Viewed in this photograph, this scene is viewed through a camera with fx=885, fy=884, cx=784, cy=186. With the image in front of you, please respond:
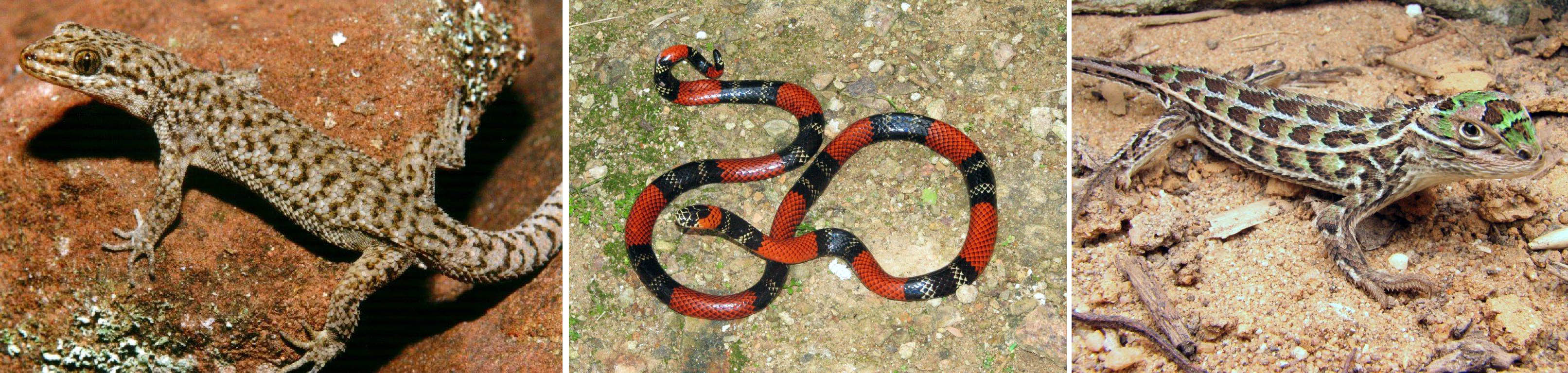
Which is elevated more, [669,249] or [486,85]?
→ [669,249]

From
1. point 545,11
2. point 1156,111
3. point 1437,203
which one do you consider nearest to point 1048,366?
point 1156,111

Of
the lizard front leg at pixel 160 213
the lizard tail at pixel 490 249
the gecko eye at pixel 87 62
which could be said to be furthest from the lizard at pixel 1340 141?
the gecko eye at pixel 87 62

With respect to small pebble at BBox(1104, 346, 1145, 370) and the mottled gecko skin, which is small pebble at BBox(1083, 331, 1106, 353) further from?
the mottled gecko skin

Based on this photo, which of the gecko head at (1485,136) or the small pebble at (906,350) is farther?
the gecko head at (1485,136)

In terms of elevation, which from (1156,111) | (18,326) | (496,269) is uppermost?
(1156,111)

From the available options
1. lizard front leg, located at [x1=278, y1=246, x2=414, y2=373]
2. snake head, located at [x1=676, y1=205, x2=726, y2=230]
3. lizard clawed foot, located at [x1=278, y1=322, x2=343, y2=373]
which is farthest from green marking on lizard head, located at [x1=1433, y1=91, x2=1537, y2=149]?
lizard clawed foot, located at [x1=278, y1=322, x2=343, y2=373]

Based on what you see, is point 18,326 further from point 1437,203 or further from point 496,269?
point 1437,203

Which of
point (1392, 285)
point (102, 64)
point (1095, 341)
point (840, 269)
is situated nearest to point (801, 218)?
point (840, 269)

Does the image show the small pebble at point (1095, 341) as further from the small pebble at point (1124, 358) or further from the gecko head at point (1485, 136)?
the gecko head at point (1485, 136)
